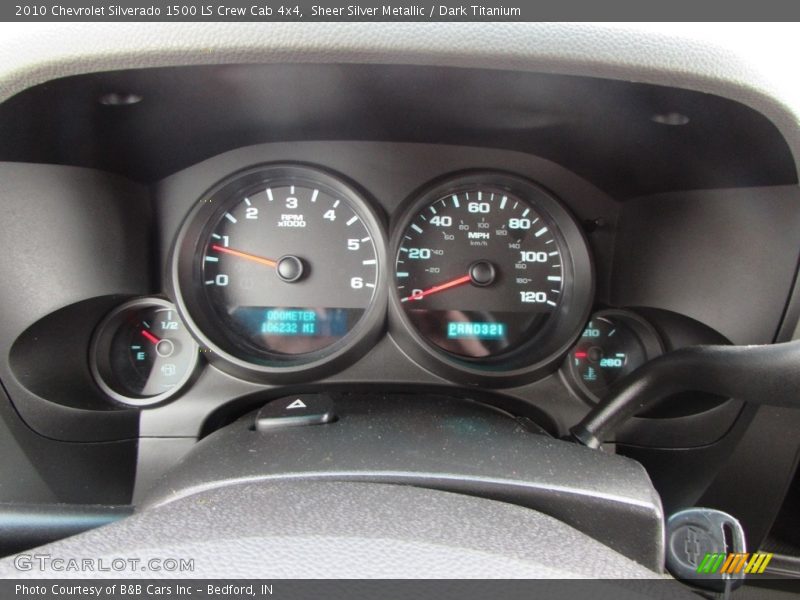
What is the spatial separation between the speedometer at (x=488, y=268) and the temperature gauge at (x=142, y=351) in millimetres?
854

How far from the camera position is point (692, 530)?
1.20 meters

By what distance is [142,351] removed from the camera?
2.37 metres

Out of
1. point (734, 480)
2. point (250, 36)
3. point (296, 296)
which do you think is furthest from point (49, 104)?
point (734, 480)

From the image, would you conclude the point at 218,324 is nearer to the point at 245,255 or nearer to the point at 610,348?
the point at 245,255

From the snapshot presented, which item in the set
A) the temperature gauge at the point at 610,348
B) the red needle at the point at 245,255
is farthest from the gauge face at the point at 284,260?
the temperature gauge at the point at 610,348

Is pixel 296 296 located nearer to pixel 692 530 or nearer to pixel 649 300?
pixel 649 300

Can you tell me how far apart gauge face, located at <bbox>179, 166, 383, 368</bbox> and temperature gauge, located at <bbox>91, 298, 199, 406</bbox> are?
146mm

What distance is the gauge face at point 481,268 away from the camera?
2.46 metres

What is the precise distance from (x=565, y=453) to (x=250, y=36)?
1080 mm

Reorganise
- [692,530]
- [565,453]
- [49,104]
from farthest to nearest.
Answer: [49,104] < [565,453] < [692,530]

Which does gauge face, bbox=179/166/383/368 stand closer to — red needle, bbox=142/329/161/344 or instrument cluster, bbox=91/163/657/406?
instrument cluster, bbox=91/163/657/406

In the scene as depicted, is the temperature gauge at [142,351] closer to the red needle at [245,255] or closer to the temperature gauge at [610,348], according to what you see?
the red needle at [245,255]

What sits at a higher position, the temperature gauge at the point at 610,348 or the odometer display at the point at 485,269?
the odometer display at the point at 485,269

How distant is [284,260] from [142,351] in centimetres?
63
